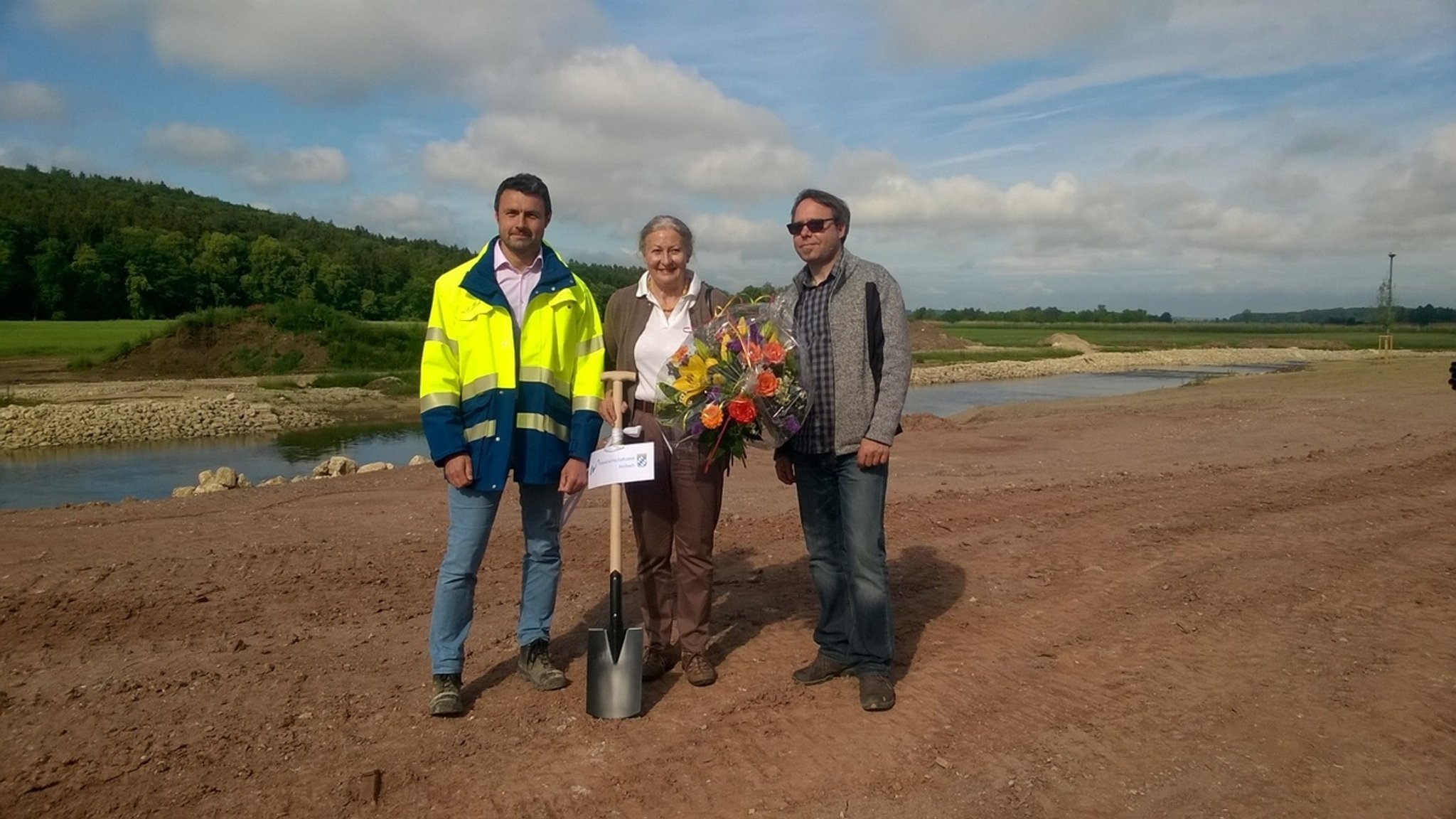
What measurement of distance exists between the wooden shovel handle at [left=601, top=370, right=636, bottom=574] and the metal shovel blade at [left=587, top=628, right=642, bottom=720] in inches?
13.5

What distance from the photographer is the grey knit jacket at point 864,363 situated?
4.14m

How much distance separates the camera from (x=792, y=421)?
164 inches

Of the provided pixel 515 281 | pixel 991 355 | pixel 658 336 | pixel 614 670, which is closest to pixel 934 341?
pixel 991 355

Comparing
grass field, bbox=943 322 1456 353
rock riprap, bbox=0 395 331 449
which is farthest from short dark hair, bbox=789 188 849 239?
grass field, bbox=943 322 1456 353

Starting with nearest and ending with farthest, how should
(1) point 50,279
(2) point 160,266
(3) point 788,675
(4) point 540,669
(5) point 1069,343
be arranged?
(4) point 540,669, (3) point 788,675, (1) point 50,279, (2) point 160,266, (5) point 1069,343

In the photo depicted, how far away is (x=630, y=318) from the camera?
179 inches

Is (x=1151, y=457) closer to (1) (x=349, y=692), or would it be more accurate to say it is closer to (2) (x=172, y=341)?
(1) (x=349, y=692)

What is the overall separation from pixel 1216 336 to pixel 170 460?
393ft

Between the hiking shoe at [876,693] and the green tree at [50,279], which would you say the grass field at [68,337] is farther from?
the hiking shoe at [876,693]

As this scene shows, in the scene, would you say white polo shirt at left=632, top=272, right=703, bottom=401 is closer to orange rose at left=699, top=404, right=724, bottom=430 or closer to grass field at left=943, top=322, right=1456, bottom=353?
orange rose at left=699, top=404, right=724, bottom=430

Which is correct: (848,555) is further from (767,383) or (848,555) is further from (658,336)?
(658,336)

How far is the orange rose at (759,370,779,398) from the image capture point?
4039mm

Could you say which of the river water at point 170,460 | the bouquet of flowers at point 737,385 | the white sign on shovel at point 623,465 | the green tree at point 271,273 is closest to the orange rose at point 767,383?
the bouquet of flowers at point 737,385

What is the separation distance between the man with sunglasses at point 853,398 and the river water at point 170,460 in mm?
14903
